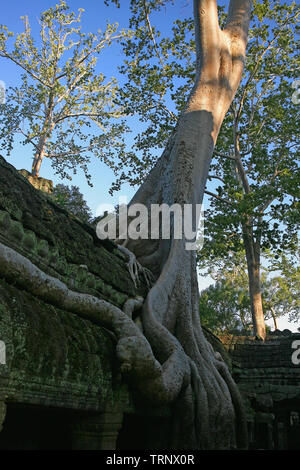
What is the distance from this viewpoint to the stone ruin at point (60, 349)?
194cm

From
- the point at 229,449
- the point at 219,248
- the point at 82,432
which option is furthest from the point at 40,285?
the point at 219,248

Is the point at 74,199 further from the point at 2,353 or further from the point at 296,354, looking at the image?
the point at 2,353

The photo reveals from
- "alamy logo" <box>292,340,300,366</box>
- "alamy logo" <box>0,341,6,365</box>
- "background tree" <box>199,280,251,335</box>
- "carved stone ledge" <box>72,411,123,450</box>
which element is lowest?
"carved stone ledge" <box>72,411,123,450</box>

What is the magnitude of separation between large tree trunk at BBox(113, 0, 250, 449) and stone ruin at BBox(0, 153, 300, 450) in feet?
0.69

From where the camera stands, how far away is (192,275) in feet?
15.6

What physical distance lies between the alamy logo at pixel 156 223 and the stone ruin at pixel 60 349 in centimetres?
107

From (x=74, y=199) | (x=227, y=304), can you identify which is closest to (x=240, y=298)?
(x=227, y=304)

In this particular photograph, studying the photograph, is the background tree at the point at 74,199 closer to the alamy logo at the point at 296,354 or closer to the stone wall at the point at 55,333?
the alamy logo at the point at 296,354

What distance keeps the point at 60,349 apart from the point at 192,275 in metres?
2.75

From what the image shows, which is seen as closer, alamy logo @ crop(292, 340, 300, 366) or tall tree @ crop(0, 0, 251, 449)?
tall tree @ crop(0, 0, 251, 449)

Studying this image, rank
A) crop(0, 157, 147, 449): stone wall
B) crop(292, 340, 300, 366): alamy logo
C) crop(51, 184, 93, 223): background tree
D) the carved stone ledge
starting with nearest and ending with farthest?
crop(0, 157, 147, 449): stone wall → the carved stone ledge → crop(292, 340, 300, 366): alamy logo → crop(51, 184, 93, 223): background tree

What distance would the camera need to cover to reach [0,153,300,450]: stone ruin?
6.36ft

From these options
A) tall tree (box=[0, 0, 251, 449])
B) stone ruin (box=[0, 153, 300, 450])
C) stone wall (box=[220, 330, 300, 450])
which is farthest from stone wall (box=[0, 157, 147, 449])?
stone wall (box=[220, 330, 300, 450])

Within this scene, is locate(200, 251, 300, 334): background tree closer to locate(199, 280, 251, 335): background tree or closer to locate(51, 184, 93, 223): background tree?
locate(199, 280, 251, 335): background tree
